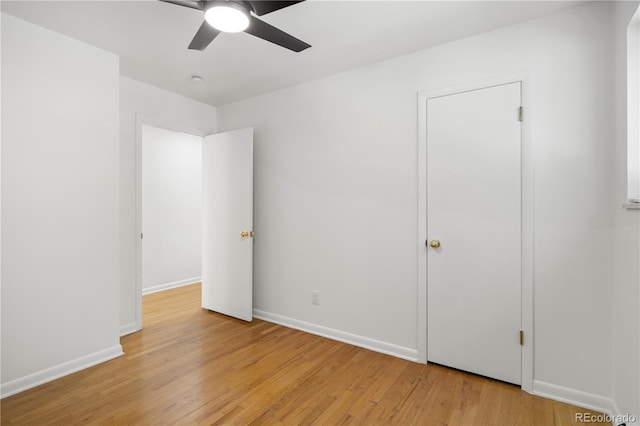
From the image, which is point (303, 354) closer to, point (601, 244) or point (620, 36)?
point (601, 244)

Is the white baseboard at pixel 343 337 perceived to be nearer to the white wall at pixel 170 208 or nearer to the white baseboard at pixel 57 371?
the white baseboard at pixel 57 371

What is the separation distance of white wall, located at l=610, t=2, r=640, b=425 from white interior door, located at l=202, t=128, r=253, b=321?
299cm

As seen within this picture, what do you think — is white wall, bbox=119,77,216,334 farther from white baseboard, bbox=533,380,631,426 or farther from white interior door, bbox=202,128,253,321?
white baseboard, bbox=533,380,631,426

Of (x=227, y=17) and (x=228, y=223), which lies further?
(x=228, y=223)

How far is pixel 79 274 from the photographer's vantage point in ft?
8.11

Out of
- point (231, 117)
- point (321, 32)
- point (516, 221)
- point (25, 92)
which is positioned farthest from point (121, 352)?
point (516, 221)

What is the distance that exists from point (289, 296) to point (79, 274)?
1.86 m

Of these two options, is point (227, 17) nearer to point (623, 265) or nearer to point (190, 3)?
point (190, 3)

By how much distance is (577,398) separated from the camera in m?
1.99

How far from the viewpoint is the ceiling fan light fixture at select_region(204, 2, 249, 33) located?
1608 millimetres

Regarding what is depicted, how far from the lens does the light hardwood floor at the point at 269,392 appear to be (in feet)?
6.16

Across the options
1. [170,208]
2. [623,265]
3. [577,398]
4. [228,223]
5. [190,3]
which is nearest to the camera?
[190,3]

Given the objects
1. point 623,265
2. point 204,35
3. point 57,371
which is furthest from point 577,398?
point 57,371

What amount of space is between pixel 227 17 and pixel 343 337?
2.68 meters
